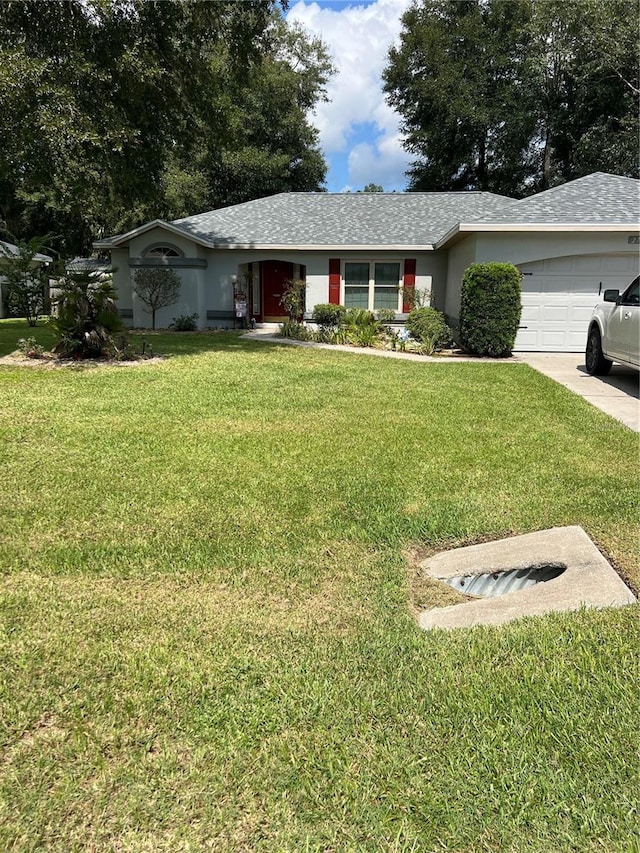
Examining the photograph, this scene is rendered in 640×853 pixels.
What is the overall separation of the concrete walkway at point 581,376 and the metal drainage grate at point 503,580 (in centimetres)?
385

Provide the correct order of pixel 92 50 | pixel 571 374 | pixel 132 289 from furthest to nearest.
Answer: pixel 132 289 < pixel 92 50 < pixel 571 374

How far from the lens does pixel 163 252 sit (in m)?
18.8

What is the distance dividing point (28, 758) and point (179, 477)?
284 cm

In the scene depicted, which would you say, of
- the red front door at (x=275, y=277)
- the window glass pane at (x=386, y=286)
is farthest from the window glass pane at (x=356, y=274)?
the red front door at (x=275, y=277)

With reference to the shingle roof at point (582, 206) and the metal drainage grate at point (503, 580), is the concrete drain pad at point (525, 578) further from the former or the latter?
the shingle roof at point (582, 206)

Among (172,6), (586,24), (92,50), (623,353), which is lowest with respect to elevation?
(623,353)

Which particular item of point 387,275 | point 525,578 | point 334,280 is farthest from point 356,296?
point 525,578

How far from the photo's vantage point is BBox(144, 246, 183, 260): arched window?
1864 centimetres

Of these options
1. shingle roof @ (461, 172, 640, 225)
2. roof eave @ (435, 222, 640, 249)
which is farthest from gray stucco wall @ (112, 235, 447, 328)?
roof eave @ (435, 222, 640, 249)

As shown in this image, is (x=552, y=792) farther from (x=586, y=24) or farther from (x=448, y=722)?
(x=586, y=24)

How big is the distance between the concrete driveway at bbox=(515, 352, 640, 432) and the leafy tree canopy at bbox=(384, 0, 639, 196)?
17.2 m

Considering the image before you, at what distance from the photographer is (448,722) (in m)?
2.12

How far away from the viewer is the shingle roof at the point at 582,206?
43.0ft

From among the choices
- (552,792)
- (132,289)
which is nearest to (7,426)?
(552,792)
